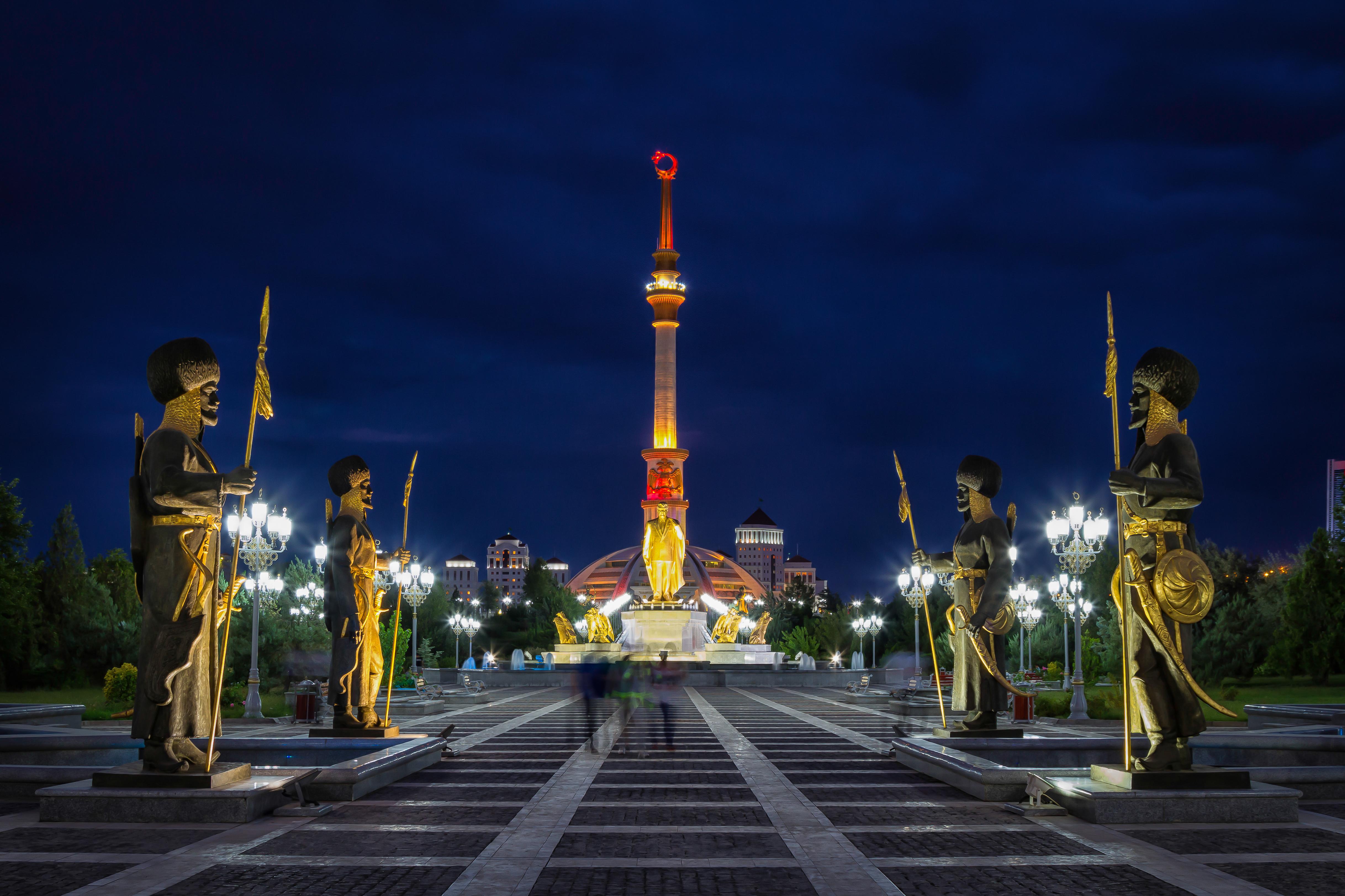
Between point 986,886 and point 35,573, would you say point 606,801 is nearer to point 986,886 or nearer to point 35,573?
point 986,886

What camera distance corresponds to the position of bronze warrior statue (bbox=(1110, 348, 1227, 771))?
10.1 meters

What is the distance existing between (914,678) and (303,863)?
24433 millimetres

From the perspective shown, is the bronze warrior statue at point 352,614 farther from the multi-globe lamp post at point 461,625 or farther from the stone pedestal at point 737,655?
the stone pedestal at point 737,655

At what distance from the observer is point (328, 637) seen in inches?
1375

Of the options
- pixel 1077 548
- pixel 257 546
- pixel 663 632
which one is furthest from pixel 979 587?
pixel 663 632

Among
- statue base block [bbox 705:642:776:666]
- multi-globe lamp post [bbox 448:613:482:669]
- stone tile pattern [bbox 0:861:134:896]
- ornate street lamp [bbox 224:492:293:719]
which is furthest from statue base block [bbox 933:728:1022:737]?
multi-globe lamp post [bbox 448:613:482:669]

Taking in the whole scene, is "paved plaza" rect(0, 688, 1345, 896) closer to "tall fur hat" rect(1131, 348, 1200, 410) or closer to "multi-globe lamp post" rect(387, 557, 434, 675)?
"tall fur hat" rect(1131, 348, 1200, 410)

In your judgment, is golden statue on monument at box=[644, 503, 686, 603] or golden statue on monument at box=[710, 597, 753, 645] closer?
golden statue on monument at box=[710, 597, 753, 645]

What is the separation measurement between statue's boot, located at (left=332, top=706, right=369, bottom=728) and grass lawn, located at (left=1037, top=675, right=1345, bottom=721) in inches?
530

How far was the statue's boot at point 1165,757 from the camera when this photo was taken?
10164mm

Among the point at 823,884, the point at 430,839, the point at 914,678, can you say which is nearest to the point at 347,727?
the point at 430,839

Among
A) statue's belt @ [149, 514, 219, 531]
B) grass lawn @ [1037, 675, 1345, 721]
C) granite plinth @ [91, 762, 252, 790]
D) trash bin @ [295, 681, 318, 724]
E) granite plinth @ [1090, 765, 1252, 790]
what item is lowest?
grass lawn @ [1037, 675, 1345, 721]

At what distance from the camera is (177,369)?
1069 centimetres

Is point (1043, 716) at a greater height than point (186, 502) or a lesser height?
lesser
